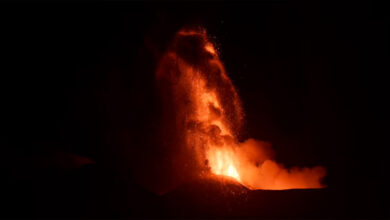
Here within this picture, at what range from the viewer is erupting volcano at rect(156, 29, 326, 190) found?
1088 centimetres

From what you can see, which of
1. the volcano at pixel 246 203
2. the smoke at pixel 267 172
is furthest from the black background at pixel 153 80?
the volcano at pixel 246 203

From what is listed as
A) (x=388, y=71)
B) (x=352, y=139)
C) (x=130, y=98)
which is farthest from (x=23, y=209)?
(x=388, y=71)

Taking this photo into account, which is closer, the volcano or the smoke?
the volcano

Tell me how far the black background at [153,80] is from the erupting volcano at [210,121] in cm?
50

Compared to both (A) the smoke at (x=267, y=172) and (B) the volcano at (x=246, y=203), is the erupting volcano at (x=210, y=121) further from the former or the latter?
(B) the volcano at (x=246, y=203)

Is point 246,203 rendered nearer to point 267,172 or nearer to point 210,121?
point 267,172

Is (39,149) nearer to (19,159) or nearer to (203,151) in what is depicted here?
(19,159)

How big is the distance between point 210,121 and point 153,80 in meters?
2.38

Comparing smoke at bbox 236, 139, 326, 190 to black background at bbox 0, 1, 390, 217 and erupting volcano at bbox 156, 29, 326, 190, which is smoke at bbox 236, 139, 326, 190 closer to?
erupting volcano at bbox 156, 29, 326, 190

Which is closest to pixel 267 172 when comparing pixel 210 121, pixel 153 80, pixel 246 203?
pixel 210 121

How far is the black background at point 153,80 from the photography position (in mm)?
11141

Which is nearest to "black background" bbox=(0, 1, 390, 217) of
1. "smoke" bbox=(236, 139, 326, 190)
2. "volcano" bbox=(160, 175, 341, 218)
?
"smoke" bbox=(236, 139, 326, 190)

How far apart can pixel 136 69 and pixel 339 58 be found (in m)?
7.15

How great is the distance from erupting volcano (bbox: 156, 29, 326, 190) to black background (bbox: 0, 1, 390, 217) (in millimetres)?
496
